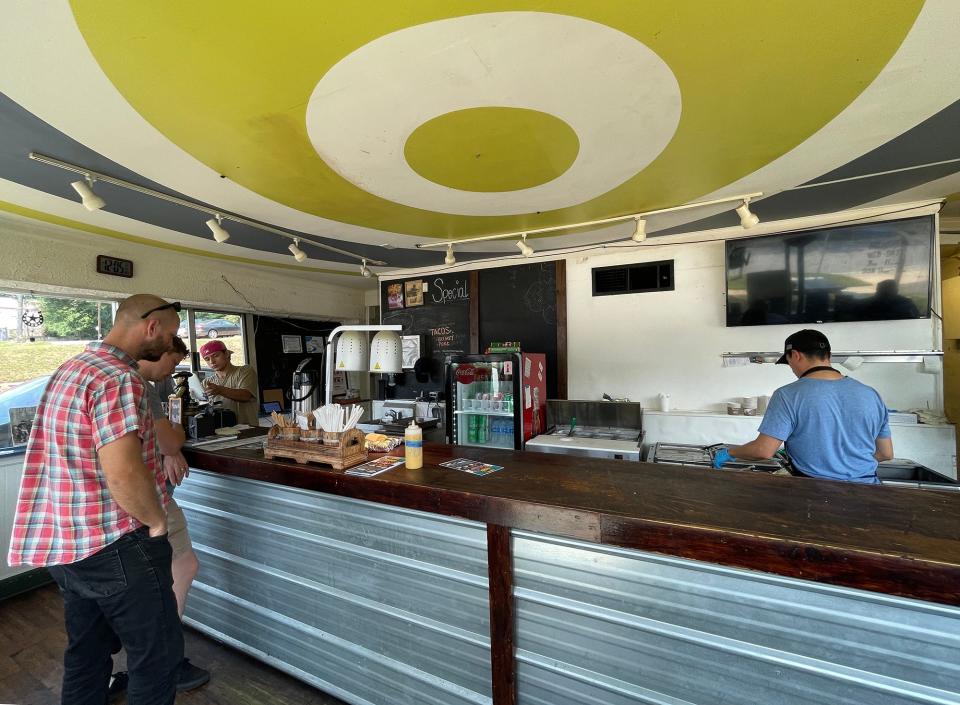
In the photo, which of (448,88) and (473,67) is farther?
(448,88)

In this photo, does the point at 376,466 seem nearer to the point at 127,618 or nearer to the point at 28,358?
the point at 127,618

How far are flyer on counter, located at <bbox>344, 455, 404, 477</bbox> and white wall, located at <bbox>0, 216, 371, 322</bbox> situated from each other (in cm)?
328

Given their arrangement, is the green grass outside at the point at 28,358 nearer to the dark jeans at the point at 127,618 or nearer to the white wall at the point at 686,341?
the dark jeans at the point at 127,618

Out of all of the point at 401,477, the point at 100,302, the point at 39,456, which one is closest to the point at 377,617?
the point at 401,477

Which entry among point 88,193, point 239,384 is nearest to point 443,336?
point 239,384

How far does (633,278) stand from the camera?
413 cm

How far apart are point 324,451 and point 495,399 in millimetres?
2104

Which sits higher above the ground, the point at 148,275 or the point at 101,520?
the point at 148,275

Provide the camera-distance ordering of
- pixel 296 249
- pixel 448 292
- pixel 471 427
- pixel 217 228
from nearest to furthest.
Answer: pixel 217 228 < pixel 296 249 < pixel 471 427 < pixel 448 292

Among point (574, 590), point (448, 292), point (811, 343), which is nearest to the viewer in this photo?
point (574, 590)

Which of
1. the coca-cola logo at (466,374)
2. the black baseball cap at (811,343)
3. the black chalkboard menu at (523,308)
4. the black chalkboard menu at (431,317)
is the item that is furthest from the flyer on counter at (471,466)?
the black chalkboard menu at (431,317)

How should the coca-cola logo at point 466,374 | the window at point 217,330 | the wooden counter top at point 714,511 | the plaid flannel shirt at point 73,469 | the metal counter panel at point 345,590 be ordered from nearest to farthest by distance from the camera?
the wooden counter top at point 714,511, the plaid flannel shirt at point 73,469, the metal counter panel at point 345,590, the coca-cola logo at point 466,374, the window at point 217,330

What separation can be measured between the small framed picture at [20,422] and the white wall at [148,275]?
3.07ft

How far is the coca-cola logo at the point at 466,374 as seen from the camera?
12.7 feet
